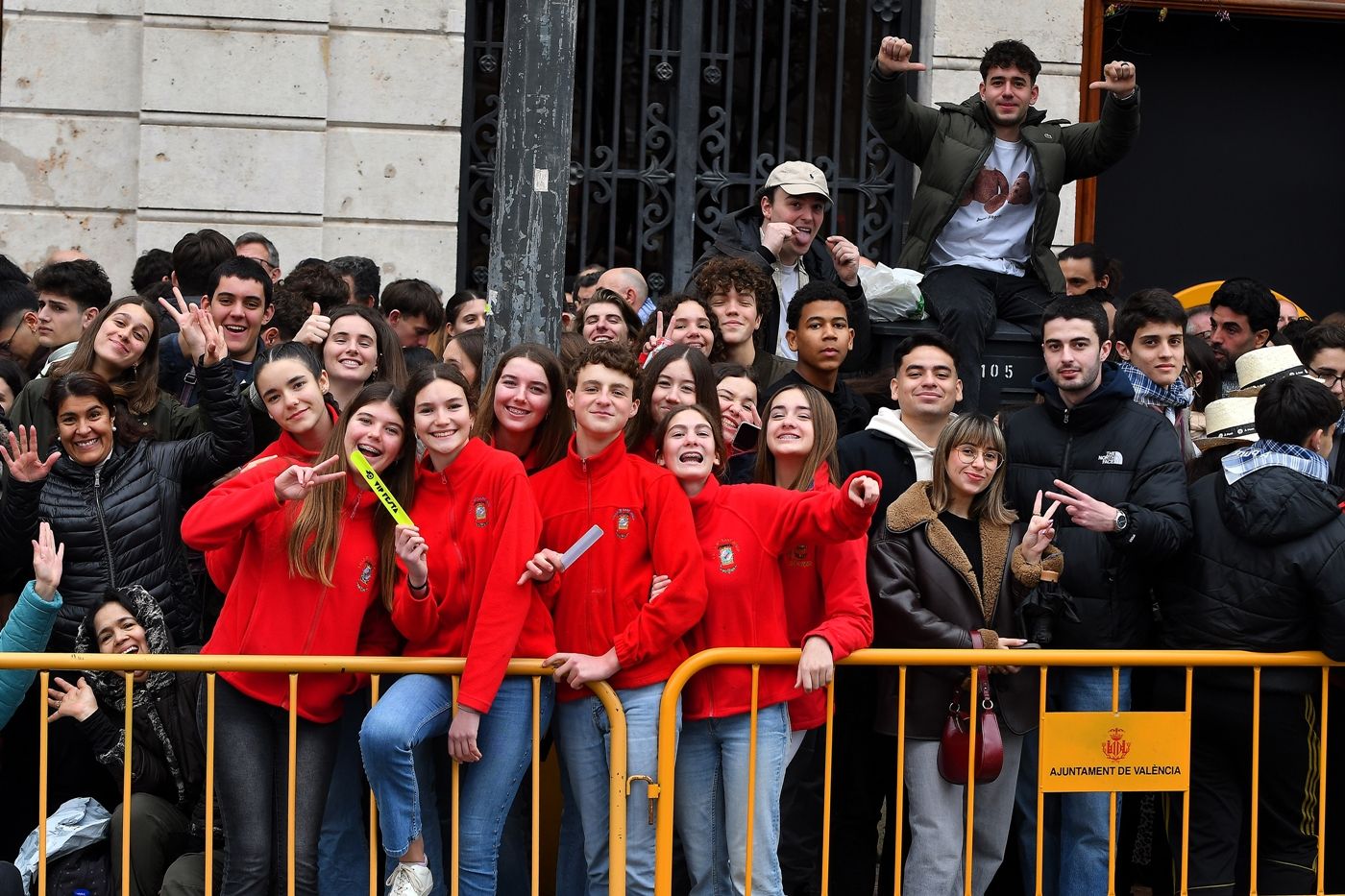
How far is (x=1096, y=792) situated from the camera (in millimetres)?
5676

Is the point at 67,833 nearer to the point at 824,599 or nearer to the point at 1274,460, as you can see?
the point at 824,599

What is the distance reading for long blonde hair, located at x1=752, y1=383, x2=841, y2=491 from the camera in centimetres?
570

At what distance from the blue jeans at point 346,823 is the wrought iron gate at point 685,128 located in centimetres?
536

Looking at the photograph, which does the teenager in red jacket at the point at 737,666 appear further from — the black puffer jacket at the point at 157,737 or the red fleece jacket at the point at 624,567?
the black puffer jacket at the point at 157,737

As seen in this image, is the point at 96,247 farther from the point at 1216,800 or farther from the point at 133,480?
the point at 1216,800

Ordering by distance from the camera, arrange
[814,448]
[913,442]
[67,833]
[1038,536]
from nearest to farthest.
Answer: [67,833] → [1038,536] → [814,448] → [913,442]

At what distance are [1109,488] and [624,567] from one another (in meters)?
1.79

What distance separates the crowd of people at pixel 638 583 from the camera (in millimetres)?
5188

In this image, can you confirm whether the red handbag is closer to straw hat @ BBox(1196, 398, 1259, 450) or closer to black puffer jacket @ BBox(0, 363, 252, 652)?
straw hat @ BBox(1196, 398, 1259, 450)

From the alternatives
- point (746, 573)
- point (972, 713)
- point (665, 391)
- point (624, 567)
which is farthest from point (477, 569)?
point (972, 713)

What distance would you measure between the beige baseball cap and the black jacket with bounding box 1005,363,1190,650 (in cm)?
167

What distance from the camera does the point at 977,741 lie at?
5.47 m

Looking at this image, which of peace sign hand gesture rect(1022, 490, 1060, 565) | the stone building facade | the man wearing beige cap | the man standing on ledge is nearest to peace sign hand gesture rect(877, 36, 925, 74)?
the man standing on ledge

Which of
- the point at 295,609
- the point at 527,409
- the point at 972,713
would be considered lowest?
the point at 972,713
